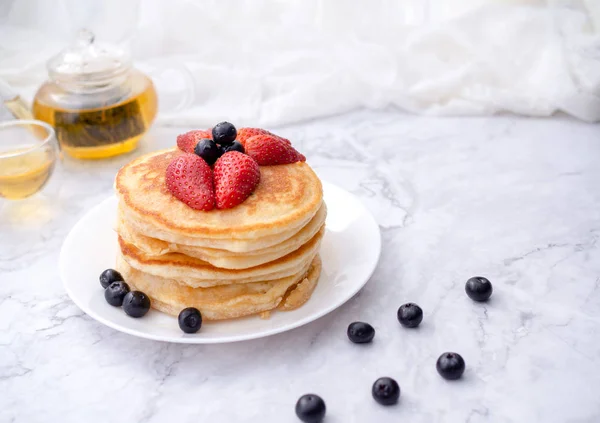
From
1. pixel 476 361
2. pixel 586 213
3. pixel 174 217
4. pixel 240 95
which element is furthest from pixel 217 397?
pixel 240 95

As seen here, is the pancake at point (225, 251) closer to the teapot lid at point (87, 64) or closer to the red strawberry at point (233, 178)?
the red strawberry at point (233, 178)

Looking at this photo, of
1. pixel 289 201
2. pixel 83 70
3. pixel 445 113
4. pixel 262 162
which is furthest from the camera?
pixel 445 113

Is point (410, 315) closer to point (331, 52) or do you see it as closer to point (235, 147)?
point (235, 147)

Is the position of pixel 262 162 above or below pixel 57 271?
above

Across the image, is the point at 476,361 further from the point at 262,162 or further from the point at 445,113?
the point at 445,113

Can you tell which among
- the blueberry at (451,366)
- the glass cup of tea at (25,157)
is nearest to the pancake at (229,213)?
the blueberry at (451,366)

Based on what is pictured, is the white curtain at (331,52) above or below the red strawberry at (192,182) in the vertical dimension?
below

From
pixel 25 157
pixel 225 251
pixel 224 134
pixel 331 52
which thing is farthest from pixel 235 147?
pixel 331 52

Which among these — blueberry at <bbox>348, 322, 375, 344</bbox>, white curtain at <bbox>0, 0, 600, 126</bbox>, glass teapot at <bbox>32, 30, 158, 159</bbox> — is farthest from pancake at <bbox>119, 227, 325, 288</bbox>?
white curtain at <bbox>0, 0, 600, 126</bbox>
